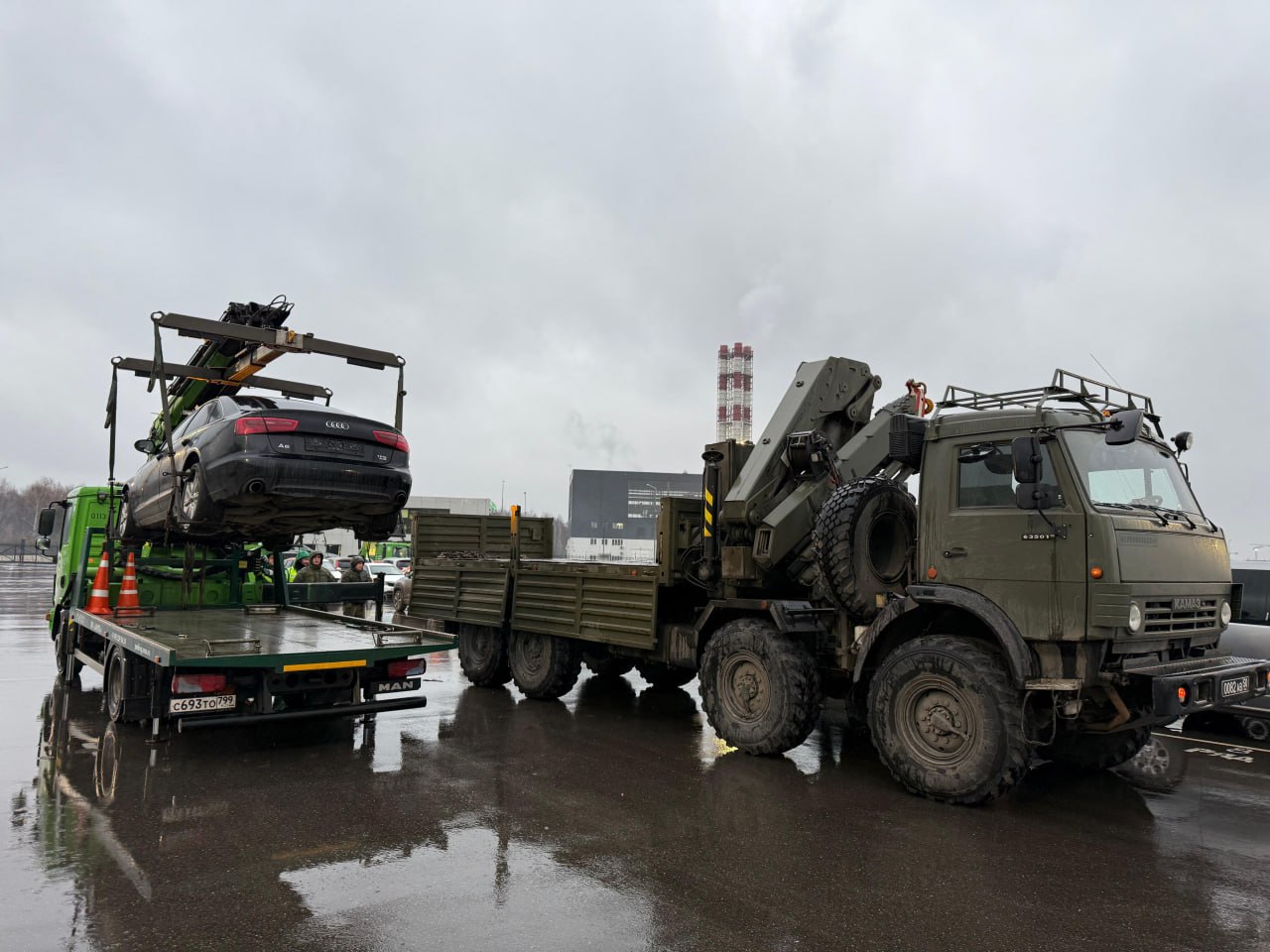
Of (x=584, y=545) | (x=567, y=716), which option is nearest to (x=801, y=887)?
(x=567, y=716)

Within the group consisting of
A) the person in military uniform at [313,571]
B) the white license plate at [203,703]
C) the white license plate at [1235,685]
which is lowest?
the white license plate at [203,703]

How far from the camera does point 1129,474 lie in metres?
5.63

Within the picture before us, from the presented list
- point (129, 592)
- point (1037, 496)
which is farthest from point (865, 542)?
point (129, 592)

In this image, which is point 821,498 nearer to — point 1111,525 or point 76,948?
point 1111,525

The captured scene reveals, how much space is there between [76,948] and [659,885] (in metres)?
2.52

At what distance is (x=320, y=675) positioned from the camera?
21.7ft

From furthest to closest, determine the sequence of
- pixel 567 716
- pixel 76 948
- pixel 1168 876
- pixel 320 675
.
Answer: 1. pixel 567 716
2. pixel 320 675
3. pixel 1168 876
4. pixel 76 948

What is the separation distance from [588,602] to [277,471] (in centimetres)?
331

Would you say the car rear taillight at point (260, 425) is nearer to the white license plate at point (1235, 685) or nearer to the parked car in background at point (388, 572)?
the white license plate at point (1235, 685)

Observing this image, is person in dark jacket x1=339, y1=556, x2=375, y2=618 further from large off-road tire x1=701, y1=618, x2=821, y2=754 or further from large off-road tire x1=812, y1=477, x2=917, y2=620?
large off-road tire x1=812, y1=477, x2=917, y2=620

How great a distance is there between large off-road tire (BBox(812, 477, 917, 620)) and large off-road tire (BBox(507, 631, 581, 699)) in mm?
3555

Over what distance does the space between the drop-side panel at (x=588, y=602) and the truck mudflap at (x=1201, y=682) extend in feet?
13.4

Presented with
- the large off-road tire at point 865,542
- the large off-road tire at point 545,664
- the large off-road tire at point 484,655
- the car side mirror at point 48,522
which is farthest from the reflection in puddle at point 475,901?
the car side mirror at point 48,522

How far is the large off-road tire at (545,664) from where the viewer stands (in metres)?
9.10
